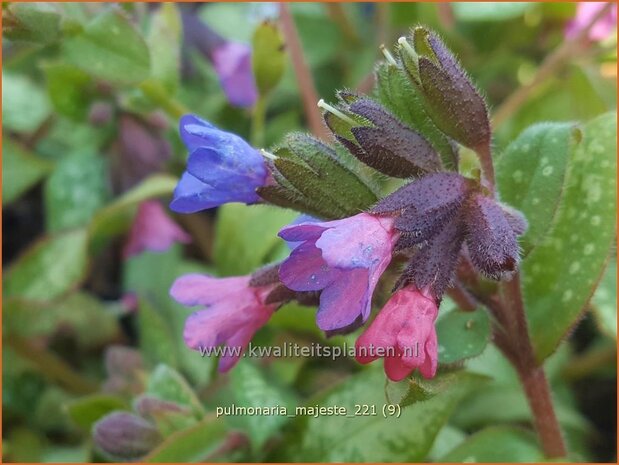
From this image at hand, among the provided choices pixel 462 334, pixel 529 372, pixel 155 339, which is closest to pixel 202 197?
pixel 462 334

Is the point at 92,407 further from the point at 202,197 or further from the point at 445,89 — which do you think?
the point at 445,89

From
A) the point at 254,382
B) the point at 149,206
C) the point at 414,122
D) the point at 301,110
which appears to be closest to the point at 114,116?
the point at 149,206

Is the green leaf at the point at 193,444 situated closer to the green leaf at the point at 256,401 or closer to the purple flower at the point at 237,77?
the green leaf at the point at 256,401

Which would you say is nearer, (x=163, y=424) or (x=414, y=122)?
(x=414, y=122)

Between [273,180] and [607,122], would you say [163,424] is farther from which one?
[607,122]

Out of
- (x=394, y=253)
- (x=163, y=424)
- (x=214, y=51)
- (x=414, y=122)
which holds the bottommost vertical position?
(x=163, y=424)

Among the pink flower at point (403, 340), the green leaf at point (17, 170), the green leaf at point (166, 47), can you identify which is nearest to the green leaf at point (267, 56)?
the green leaf at point (166, 47)

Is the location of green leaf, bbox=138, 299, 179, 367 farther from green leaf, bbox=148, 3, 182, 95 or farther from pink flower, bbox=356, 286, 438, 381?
pink flower, bbox=356, 286, 438, 381
